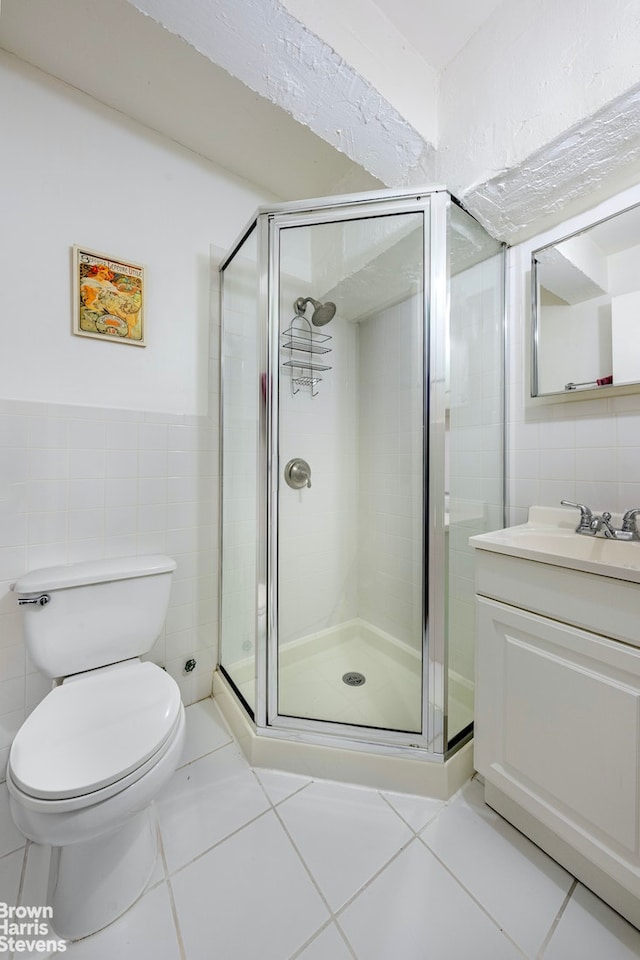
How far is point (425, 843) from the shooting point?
3.33ft

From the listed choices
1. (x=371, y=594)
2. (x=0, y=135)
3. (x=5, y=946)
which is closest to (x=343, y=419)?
(x=371, y=594)

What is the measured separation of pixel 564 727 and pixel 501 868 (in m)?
0.44

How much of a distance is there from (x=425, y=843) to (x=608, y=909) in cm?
43

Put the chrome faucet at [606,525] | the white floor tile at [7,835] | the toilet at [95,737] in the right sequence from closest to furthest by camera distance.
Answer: the toilet at [95,737]
the white floor tile at [7,835]
the chrome faucet at [606,525]

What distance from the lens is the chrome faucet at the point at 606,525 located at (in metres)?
1.10

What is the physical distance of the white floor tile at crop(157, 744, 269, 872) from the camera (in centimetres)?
102

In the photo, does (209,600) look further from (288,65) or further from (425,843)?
(288,65)

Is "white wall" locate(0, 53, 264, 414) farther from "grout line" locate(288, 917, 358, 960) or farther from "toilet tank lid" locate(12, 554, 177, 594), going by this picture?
"grout line" locate(288, 917, 358, 960)

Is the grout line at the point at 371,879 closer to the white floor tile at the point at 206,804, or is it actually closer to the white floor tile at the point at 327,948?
the white floor tile at the point at 327,948

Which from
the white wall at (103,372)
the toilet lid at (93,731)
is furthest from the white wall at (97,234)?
the toilet lid at (93,731)

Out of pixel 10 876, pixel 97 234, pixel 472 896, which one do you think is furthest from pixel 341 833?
pixel 97 234

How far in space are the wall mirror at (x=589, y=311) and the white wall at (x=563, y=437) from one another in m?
0.06

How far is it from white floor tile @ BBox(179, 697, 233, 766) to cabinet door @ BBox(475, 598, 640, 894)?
0.94m

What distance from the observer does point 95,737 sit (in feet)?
2.88
